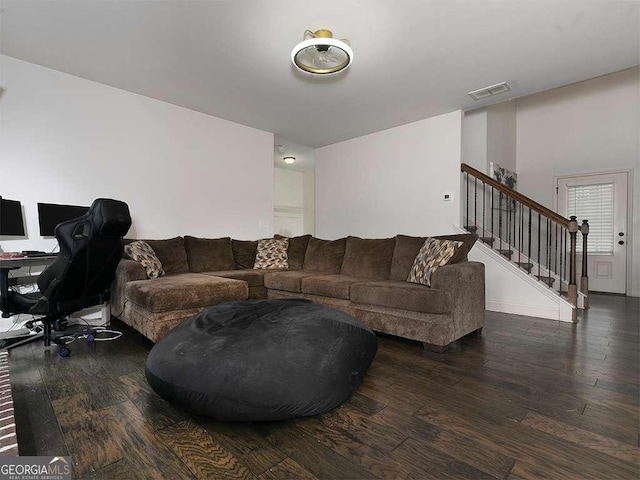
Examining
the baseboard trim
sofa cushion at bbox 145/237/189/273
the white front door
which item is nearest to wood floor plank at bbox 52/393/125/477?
sofa cushion at bbox 145/237/189/273

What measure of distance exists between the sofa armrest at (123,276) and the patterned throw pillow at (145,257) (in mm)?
98

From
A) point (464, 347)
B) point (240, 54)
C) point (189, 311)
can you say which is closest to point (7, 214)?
point (189, 311)

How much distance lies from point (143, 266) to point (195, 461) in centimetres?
230

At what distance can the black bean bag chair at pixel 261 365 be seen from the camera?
1.36m

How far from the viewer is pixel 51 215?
9.70 ft

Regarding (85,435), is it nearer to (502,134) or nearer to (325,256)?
(325,256)

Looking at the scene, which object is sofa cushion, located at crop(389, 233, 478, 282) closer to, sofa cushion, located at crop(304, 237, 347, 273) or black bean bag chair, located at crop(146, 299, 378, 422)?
sofa cushion, located at crop(304, 237, 347, 273)

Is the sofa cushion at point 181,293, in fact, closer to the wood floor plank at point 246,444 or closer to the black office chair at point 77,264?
the black office chair at point 77,264

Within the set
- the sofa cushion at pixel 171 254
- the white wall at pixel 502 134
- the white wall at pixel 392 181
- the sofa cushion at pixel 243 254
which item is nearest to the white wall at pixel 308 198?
the white wall at pixel 392 181

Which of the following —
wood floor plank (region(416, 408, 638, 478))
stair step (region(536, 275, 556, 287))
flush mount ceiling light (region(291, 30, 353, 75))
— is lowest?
A: wood floor plank (region(416, 408, 638, 478))

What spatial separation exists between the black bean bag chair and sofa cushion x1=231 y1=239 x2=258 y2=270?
8.22 feet

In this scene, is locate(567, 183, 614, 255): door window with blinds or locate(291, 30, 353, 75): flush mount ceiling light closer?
locate(291, 30, 353, 75): flush mount ceiling light

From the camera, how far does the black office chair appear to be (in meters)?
2.23

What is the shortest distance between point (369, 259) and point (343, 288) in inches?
25.6
